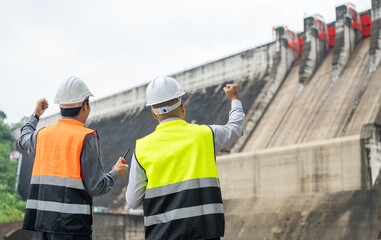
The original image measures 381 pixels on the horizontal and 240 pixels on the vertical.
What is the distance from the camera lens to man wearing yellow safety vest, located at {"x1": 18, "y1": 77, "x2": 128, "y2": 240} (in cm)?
320

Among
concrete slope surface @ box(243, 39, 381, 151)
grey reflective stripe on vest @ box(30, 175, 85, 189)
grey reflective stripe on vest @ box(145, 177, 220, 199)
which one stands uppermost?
concrete slope surface @ box(243, 39, 381, 151)

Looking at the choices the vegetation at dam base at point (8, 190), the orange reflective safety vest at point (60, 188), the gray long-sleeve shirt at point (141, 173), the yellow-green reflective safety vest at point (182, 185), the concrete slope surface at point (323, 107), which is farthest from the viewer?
the vegetation at dam base at point (8, 190)

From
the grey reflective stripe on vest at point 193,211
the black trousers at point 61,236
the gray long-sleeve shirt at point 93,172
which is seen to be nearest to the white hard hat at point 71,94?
the gray long-sleeve shirt at point 93,172

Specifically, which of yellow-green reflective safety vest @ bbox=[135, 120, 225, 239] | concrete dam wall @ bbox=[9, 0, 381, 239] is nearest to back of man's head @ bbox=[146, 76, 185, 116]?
yellow-green reflective safety vest @ bbox=[135, 120, 225, 239]

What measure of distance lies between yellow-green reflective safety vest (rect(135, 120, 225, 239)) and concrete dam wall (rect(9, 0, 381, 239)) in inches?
416

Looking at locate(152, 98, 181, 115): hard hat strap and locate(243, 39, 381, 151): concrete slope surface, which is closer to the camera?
locate(152, 98, 181, 115): hard hat strap

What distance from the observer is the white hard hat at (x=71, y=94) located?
11.5 feet

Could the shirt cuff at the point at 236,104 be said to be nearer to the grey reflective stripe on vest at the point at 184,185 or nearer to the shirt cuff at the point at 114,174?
the grey reflective stripe on vest at the point at 184,185

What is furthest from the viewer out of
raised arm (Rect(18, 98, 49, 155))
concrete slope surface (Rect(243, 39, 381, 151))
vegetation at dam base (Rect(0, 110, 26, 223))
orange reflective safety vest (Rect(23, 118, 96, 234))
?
vegetation at dam base (Rect(0, 110, 26, 223))

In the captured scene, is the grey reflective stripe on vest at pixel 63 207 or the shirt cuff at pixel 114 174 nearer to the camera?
the grey reflective stripe on vest at pixel 63 207

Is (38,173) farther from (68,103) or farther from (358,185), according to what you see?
(358,185)

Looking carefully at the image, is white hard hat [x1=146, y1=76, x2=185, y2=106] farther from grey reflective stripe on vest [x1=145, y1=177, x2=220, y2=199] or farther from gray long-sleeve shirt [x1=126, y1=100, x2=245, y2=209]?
grey reflective stripe on vest [x1=145, y1=177, x2=220, y2=199]

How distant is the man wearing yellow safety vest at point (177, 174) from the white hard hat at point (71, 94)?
2.03ft

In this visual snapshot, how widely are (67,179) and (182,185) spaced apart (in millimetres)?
811
